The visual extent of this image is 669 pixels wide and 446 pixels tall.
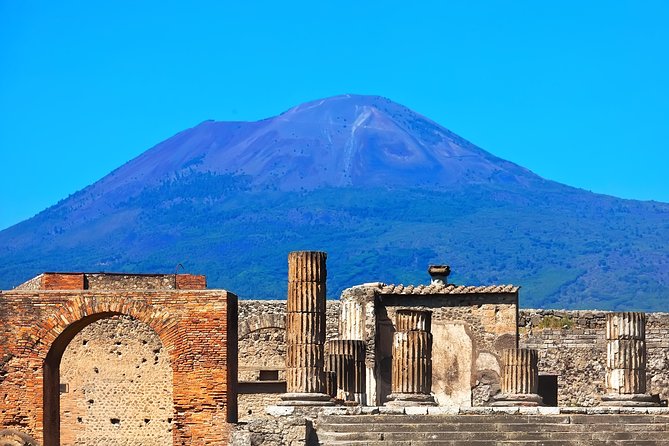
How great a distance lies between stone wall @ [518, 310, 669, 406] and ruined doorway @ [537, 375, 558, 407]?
16 cm

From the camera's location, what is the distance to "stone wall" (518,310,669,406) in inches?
1756

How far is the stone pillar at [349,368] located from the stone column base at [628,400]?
178 inches

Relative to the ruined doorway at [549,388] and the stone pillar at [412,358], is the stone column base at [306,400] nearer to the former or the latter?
the stone pillar at [412,358]

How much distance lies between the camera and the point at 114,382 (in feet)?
148

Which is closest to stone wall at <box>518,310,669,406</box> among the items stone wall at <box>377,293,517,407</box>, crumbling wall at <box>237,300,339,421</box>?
stone wall at <box>377,293,517,407</box>

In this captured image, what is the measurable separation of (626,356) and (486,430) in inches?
225

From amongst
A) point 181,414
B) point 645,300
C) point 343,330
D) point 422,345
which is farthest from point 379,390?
point 645,300

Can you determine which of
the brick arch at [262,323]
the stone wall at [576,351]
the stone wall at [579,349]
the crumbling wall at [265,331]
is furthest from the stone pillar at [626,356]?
the brick arch at [262,323]

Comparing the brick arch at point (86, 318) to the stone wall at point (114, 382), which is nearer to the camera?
the brick arch at point (86, 318)

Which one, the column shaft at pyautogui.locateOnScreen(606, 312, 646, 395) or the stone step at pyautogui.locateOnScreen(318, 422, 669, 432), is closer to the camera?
the stone step at pyautogui.locateOnScreen(318, 422, 669, 432)

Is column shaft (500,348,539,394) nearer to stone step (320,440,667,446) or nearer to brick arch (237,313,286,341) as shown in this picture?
stone step (320,440,667,446)

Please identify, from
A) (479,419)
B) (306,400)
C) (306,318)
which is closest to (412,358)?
(306,318)

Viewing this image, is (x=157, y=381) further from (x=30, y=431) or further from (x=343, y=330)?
(x=30, y=431)

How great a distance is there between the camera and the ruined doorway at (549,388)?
4391cm
